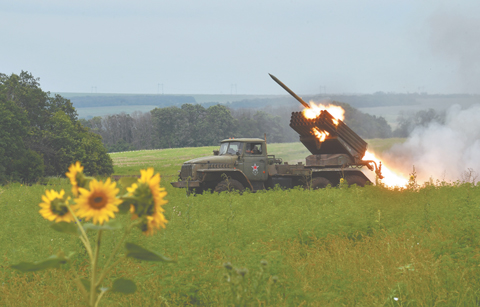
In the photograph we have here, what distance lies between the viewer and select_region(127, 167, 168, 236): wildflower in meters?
2.10

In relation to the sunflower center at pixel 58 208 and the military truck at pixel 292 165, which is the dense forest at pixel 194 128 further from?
the sunflower center at pixel 58 208

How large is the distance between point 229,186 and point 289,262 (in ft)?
29.9

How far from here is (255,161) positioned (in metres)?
15.4

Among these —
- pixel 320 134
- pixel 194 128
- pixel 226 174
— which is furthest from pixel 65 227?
pixel 194 128

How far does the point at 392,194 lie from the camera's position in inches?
485

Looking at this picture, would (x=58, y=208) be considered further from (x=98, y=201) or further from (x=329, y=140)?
(x=329, y=140)

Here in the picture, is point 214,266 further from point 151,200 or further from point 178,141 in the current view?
point 178,141

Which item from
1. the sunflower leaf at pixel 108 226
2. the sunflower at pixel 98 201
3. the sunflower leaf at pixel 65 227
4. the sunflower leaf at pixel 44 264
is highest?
the sunflower at pixel 98 201

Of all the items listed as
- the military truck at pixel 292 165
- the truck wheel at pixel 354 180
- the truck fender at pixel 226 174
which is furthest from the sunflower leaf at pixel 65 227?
the truck wheel at pixel 354 180

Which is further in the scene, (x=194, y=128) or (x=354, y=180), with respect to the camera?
(x=194, y=128)

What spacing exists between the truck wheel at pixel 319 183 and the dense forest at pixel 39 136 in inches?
896

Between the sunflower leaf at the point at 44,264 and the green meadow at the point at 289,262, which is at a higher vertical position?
the sunflower leaf at the point at 44,264

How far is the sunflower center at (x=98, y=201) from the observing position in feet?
6.76

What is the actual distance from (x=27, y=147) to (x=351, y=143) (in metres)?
27.1
